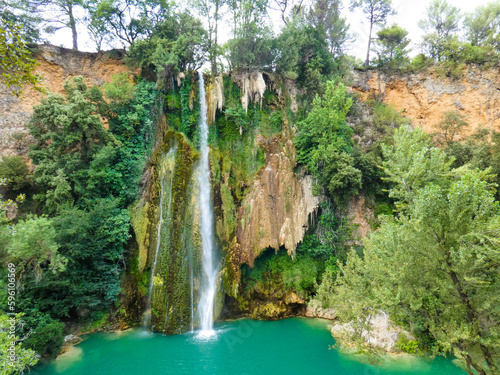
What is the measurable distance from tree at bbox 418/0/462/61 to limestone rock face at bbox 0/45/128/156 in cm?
2493

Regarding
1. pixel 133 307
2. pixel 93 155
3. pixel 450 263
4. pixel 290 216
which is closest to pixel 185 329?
pixel 133 307

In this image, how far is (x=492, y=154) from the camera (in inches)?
Answer: 544

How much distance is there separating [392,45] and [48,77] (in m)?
28.5

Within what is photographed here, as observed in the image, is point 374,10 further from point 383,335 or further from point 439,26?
point 383,335

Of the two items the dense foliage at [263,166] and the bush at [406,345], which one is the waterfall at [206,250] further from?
the bush at [406,345]

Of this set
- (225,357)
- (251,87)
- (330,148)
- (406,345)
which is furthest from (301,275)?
(251,87)

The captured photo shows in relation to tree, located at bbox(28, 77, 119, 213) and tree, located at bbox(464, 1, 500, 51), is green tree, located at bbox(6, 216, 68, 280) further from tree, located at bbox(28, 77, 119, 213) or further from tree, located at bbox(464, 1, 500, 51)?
tree, located at bbox(464, 1, 500, 51)

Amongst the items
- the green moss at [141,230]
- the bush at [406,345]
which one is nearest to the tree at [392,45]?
the bush at [406,345]

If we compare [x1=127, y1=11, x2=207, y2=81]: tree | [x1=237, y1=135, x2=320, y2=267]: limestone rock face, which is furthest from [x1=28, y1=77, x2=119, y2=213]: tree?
[x1=237, y1=135, x2=320, y2=267]: limestone rock face

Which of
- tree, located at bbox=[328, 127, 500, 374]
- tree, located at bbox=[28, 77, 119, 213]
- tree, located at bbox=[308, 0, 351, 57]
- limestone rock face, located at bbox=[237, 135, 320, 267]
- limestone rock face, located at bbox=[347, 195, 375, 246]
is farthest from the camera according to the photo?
tree, located at bbox=[308, 0, 351, 57]

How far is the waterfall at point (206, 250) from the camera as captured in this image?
13312 millimetres

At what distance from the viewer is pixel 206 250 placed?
14.4 meters

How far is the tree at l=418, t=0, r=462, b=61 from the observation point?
2044 cm

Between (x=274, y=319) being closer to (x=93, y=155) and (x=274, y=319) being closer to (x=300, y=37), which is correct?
(x=93, y=155)
